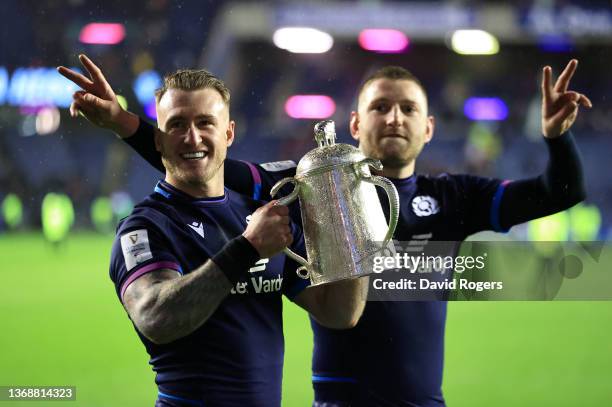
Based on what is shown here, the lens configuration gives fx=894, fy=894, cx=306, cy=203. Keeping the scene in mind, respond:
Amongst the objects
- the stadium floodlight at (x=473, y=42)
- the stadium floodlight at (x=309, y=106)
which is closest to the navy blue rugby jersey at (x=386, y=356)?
the stadium floodlight at (x=309, y=106)

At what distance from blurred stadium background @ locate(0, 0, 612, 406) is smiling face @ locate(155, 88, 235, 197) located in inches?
147

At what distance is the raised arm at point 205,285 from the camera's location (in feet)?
5.42

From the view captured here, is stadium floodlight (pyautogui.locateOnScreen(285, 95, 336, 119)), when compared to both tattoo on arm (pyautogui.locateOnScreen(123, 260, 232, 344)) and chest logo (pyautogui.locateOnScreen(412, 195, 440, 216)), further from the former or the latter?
tattoo on arm (pyautogui.locateOnScreen(123, 260, 232, 344))

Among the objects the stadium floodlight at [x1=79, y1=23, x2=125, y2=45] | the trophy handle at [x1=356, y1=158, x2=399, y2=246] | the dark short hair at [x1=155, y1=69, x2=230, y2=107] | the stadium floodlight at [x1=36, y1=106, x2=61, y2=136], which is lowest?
the trophy handle at [x1=356, y1=158, x2=399, y2=246]

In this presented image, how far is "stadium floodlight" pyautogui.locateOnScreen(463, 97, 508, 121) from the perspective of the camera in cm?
1159

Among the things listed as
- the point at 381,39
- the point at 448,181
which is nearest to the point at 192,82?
the point at 448,181

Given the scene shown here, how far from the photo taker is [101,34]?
8.73 meters

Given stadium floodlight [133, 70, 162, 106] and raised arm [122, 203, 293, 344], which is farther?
stadium floodlight [133, 70, 162, 106]

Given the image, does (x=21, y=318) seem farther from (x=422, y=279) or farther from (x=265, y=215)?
(x=265, y=215)

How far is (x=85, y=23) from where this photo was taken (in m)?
9.71

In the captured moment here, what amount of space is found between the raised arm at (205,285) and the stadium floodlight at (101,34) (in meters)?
6.38

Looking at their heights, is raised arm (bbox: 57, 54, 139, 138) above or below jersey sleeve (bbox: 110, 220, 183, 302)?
above

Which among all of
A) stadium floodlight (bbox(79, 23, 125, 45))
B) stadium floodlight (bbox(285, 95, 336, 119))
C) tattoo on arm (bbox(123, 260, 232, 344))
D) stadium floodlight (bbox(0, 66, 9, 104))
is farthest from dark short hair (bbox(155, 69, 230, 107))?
stadium floodlight (bbox(285, 95, 336, 119))

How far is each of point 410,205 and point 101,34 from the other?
6.81m
